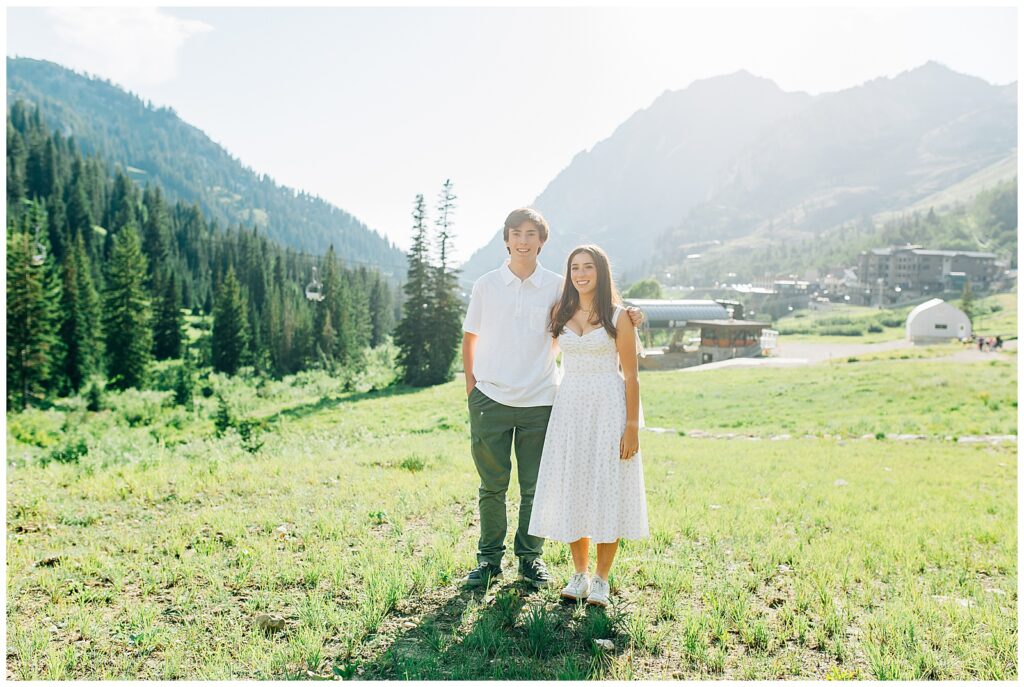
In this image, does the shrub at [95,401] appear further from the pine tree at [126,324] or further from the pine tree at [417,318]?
the pine tree at [417,318]

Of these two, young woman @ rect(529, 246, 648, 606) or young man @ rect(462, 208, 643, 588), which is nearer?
young woman @ rect(529, 246, 648, 606)

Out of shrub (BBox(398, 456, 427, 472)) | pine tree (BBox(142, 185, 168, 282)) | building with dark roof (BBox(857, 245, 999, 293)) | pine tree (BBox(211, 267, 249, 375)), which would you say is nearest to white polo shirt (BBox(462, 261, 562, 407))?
shrub (BBox(398, 456, 427, 472))

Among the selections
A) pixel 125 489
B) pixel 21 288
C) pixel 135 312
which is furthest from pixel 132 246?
pixel 125 489

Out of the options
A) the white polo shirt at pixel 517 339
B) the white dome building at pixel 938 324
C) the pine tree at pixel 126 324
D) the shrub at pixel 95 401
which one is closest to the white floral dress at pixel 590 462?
the white polo shirt at pixel 517 339

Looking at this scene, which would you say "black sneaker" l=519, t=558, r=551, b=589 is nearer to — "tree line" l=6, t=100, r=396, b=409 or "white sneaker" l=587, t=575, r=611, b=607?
"white sneaker" l=587, t=575, r=611, b=607

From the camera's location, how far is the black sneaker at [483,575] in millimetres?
5410

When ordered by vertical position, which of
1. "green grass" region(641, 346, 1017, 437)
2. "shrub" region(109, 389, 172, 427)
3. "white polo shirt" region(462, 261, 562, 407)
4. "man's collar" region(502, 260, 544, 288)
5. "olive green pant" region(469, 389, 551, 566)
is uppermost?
"man's collar" region(502, 260, 544, 288)

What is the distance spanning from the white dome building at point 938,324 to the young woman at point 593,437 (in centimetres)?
7236

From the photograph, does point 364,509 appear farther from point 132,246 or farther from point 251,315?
point 251,315

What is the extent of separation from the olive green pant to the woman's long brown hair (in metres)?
0.85

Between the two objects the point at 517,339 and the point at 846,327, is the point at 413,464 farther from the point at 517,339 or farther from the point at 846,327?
the point at 846,327

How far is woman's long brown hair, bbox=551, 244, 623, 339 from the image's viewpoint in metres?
5.05

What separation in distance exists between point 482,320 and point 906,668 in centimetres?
398

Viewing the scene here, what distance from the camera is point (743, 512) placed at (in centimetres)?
793
